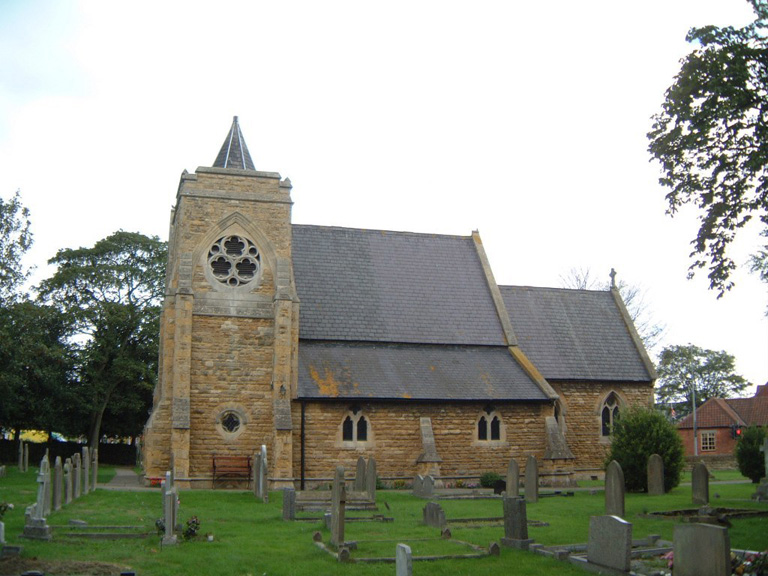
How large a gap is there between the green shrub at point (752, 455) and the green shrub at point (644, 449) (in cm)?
461

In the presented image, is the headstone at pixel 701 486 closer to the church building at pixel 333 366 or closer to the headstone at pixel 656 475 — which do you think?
the headstone at pixel 656 475

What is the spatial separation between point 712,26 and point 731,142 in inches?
98.6

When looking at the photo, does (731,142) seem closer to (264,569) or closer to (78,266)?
(264,569)

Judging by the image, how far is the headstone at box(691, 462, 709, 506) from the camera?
2034cm

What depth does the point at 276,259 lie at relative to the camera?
28.5 meters

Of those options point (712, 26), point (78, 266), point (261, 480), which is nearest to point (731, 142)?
point (712, 26)

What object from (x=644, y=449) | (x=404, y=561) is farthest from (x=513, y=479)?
(x=404, y=561)

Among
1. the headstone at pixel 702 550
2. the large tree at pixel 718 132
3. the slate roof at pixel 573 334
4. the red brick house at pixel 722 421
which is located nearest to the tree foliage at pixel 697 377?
the red brick house at pixel 722 421

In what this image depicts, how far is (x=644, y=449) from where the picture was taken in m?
25.0

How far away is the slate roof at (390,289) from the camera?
1209 inches

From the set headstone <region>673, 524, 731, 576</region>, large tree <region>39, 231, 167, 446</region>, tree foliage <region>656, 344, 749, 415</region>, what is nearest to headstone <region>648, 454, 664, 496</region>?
headstone <region>673, 524, 731, 576</region>

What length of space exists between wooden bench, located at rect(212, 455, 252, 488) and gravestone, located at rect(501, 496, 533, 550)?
14.1 meters

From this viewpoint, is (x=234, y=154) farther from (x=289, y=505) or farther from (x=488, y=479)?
(x=289, y=505)

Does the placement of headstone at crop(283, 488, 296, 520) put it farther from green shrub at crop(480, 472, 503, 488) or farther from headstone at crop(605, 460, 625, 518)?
green shrub at crop(480, 472, 503, 488)
